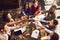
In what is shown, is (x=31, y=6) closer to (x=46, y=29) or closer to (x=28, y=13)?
(x=28, y=13)

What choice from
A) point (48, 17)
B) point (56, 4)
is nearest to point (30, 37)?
point (48, 17)

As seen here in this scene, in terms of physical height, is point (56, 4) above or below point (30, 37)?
above

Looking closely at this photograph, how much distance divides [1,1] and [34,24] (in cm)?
32

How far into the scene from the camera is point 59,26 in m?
1.57

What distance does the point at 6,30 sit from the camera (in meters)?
1.62

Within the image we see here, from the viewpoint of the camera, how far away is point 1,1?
165cm

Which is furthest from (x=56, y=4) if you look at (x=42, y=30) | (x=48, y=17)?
(x=42, y=30)

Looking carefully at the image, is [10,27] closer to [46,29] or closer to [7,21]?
[7,21]

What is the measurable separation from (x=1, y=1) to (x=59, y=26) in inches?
19.7

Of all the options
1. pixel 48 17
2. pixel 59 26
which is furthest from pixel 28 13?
pixel 59 26

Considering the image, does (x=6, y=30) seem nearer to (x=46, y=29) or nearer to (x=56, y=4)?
(x=46, y=29)

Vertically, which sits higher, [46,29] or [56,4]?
[56,4]

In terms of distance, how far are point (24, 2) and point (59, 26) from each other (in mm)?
337

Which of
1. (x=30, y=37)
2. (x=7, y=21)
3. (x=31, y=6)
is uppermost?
(x=31, y=6)
